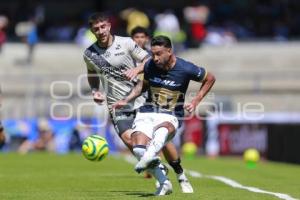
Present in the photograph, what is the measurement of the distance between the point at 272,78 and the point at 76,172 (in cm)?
1600

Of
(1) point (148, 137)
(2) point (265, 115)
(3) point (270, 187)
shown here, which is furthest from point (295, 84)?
(1) point (148, 137)

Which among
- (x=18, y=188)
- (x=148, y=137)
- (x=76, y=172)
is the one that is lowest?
(x=76, y=172)

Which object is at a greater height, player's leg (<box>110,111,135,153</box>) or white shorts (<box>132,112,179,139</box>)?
white shorts (<box>132,112,179,139</box>)

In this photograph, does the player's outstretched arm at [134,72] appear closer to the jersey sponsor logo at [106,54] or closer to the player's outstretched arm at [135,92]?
the player's outstretched arm at [135,92]

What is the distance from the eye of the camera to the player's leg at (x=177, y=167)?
41.5ft

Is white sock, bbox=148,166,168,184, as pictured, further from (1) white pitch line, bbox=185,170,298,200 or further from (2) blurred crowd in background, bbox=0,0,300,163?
(2) blurred crowd in background, bbox=0,0,300,163

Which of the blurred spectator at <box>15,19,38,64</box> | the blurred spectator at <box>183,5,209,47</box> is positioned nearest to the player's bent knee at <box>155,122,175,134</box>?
the blurred spectator at <box>15,19,38,64</box>

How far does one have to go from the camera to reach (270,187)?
560 inches

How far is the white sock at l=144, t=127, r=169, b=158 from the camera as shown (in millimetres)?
11438

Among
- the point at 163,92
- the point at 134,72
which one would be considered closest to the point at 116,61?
the point at 134,72

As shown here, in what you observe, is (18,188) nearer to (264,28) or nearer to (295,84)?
(295,84)

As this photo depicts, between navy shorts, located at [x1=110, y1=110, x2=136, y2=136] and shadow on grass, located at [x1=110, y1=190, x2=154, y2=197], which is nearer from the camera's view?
shadow on grass, located at [x1=110, y1=190, x2=154, y2=197]

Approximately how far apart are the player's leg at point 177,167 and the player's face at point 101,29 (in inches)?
73.6

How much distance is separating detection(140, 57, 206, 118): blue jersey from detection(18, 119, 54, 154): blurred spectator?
17825 mm
